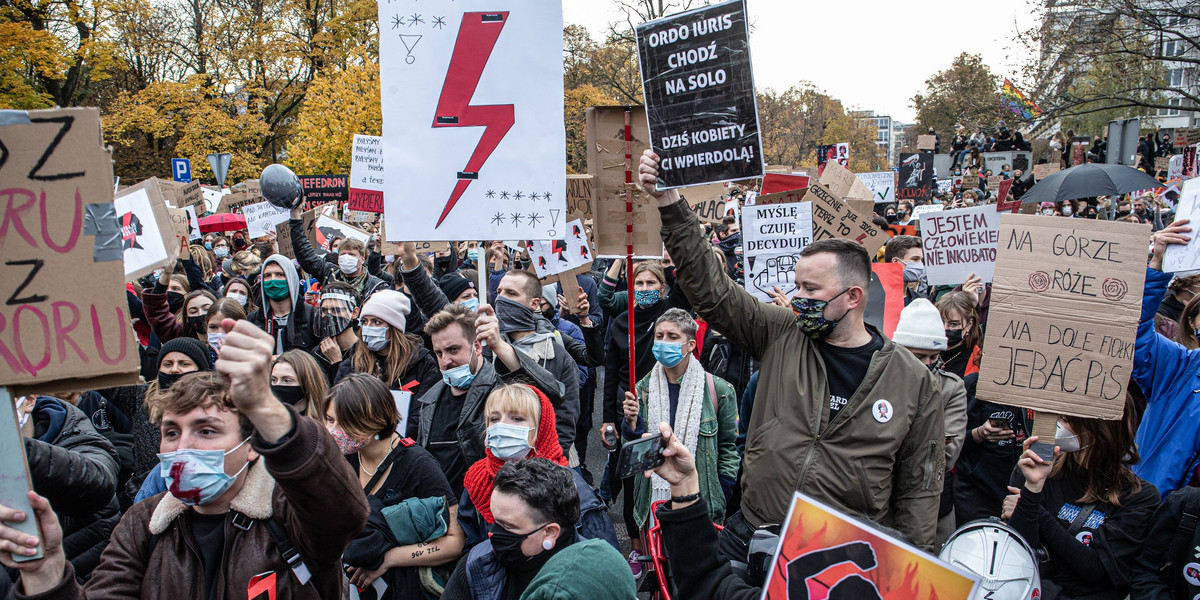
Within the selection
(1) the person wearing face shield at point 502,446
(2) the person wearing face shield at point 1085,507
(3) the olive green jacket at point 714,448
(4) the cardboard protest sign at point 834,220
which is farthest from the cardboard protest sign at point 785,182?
(1) the person wearing face shield at point 502,446

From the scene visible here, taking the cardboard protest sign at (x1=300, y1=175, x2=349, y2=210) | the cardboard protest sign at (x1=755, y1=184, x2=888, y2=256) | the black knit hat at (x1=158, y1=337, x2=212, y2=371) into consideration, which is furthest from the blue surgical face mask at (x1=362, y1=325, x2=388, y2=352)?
the cardboard protest sign at (x1=300, y1=175, x2=349, y2=210)

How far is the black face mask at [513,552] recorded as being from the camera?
2863 millimetres

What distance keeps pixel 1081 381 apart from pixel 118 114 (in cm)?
2810

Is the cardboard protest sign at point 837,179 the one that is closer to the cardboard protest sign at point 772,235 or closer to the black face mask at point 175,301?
the cardboard protest sign at point 772,235

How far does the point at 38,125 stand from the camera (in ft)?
6.12

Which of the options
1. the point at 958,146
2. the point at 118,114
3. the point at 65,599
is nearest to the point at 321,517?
the point at 65,599

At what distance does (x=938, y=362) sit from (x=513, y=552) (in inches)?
113

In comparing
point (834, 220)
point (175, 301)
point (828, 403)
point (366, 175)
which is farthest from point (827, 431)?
point (366, 175)

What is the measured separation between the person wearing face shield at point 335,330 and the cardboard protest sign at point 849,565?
4227 millimetres

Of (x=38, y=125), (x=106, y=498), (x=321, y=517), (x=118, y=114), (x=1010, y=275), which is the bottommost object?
(x=106, y=498)

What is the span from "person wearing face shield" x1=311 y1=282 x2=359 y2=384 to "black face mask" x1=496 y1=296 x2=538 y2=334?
1.24 meters

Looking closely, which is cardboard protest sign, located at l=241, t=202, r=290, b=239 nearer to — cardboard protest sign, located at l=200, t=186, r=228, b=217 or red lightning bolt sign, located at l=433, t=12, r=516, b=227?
cardboard protest sign, located at l=200, t=186, r=228, b=217

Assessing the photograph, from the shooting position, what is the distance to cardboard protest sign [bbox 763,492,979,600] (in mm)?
1943

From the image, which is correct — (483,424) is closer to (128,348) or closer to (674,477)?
(674,477)
